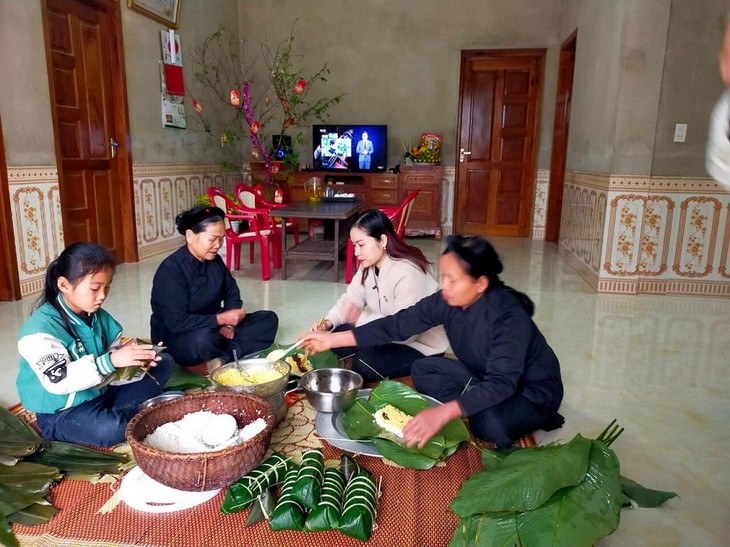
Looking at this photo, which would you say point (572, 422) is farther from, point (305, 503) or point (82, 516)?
point (82, 516)

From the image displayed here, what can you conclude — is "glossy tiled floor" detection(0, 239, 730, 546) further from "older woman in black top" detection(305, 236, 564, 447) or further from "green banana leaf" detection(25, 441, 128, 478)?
"green banana leaf" detection(25, 441, 128, 478)

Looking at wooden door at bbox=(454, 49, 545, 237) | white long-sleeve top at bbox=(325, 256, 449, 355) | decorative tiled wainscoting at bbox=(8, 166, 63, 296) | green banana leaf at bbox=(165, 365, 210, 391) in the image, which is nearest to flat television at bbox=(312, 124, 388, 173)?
wooden door at bbox=(454, 49, 545, 237)

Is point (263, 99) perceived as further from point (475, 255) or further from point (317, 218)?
point (475, 255)

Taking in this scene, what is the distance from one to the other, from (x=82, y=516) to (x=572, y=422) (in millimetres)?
1669

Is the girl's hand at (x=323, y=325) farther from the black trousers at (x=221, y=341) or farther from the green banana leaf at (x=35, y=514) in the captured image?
the green banana leaf at (x=35, y=514)

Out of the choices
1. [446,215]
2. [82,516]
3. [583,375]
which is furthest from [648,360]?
[446,215]

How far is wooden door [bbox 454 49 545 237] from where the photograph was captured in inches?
261

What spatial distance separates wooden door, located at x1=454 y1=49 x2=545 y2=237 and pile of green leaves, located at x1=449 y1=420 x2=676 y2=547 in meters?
5.93

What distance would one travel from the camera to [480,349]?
1.74m

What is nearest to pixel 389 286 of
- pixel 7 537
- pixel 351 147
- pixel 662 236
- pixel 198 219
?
pixel 198 219

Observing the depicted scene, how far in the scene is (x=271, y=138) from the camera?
23.3ft

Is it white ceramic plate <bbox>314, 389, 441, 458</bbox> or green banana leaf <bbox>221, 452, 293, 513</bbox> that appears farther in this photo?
white ceramic plate <bbox>314, 389, 441, 458</bbox>

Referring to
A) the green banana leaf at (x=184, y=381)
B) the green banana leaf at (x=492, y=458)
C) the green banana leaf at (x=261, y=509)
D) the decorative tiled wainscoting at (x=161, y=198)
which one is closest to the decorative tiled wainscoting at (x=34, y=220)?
the decorative tiled wainscoting at (x=161, y=198)

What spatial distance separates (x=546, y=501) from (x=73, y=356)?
A: 4.59 feet
